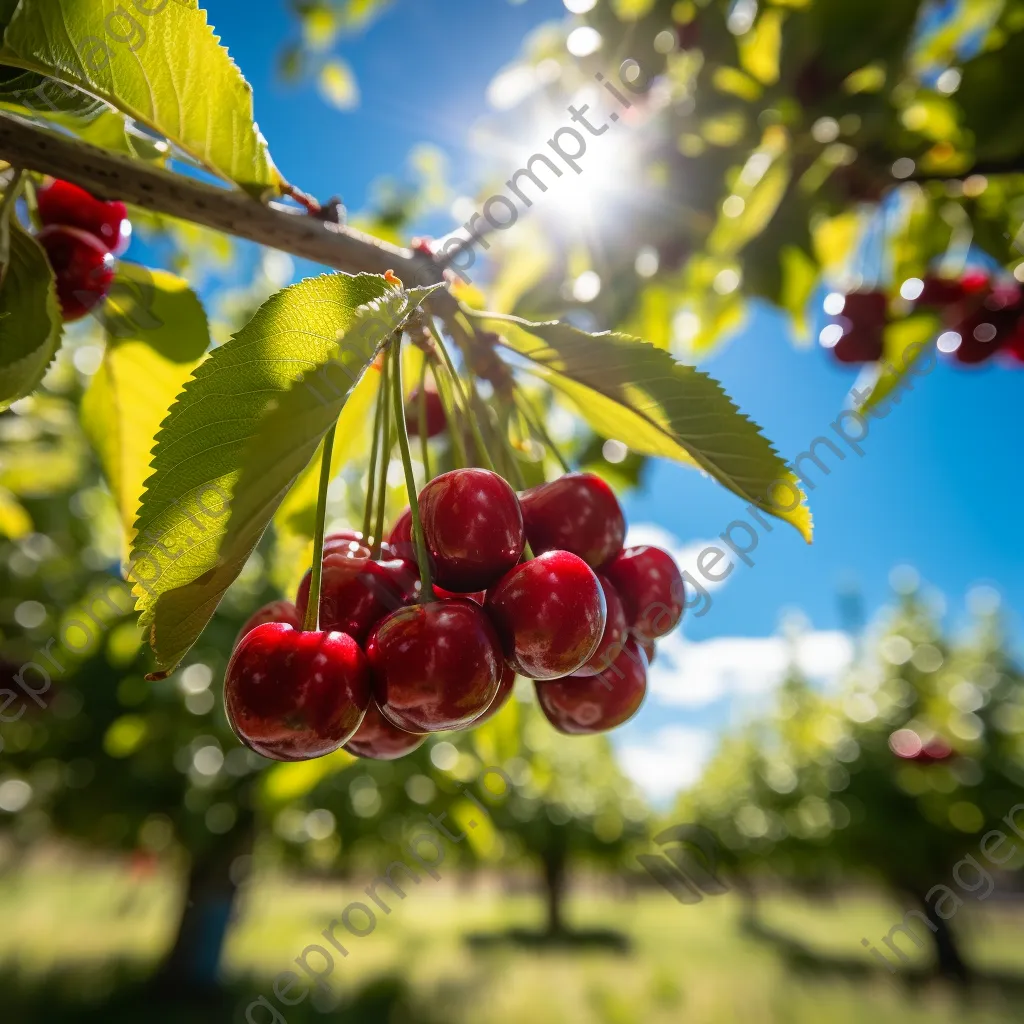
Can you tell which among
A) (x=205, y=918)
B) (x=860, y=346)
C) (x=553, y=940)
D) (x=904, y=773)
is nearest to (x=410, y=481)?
(x=860, y=346)

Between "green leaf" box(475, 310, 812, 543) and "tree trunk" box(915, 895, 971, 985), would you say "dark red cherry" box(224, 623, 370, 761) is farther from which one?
"tree trunk" box(915, 895, 971, 985)

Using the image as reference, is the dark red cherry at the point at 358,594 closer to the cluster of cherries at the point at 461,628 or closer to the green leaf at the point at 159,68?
the cluster of cherries at the point at 461,628

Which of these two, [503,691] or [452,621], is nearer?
[452,621]

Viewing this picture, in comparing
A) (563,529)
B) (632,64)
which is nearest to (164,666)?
(563,529)

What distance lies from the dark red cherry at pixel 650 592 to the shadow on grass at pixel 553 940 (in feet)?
84.0

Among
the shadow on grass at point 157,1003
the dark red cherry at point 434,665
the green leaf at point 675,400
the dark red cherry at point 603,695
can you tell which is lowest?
the shadow on grass at point 157,1003

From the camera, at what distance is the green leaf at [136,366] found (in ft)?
3.58

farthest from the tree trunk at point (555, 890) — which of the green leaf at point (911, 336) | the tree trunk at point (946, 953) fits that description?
the green leaf at point (911, 336)

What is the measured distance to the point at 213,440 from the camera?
0.63 m

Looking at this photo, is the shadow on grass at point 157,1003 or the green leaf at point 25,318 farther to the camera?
the shadow on grass at point 157,1003

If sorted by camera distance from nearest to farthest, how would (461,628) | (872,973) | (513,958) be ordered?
(461,628) → (872,973) → (513,958)

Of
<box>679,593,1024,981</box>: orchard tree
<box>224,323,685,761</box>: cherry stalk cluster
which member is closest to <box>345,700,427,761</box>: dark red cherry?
<box>224,323,685,761</box>: cherry stalk cluster

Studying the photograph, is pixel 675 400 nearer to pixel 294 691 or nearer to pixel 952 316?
pixel 294 691

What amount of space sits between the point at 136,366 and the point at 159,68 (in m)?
0.47
